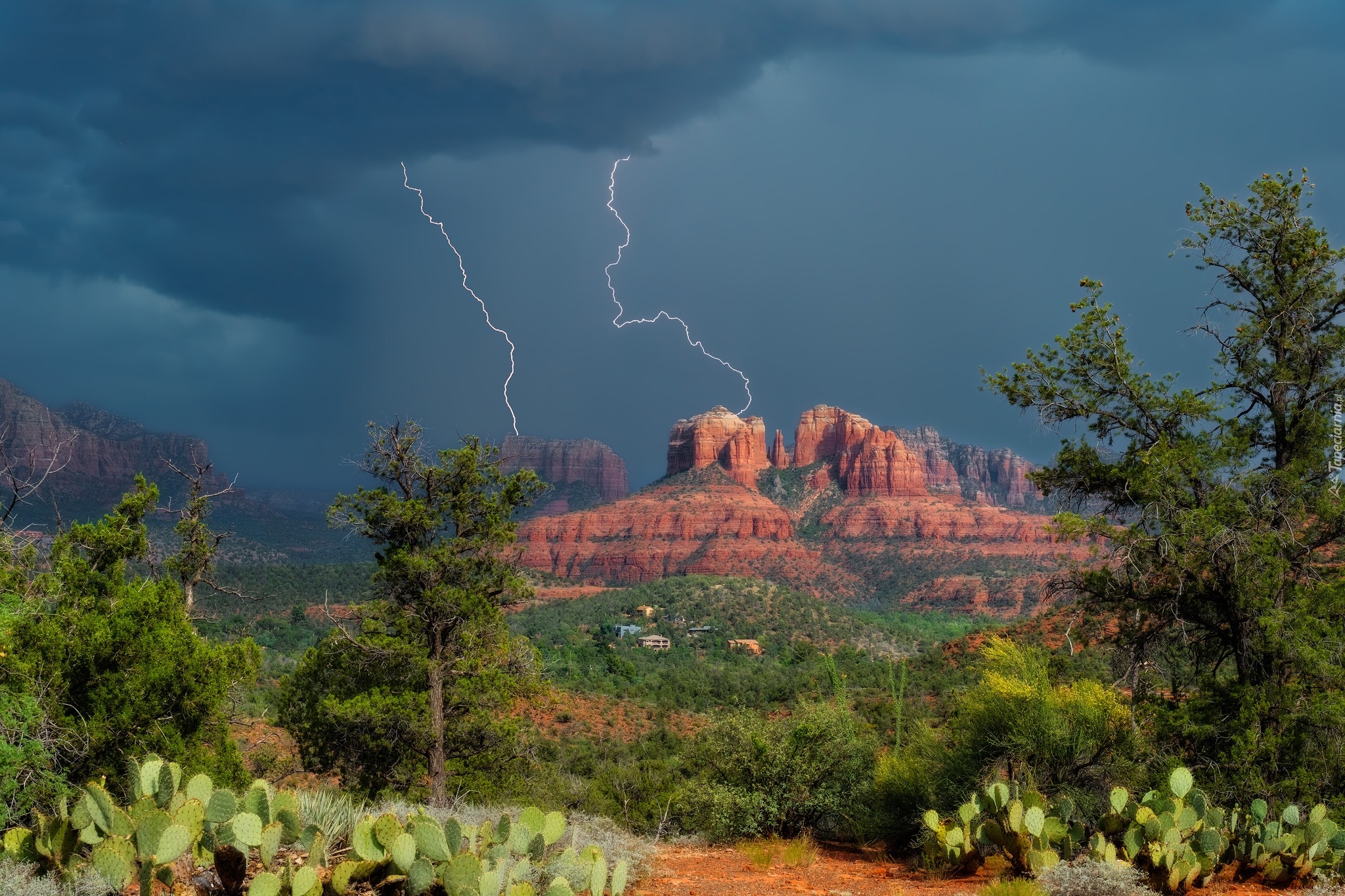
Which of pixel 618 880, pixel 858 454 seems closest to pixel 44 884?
pixel 618 880

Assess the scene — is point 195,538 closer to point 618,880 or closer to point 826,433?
point 618,880

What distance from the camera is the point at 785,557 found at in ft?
374

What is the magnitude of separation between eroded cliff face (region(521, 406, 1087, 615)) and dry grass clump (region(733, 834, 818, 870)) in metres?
78.9

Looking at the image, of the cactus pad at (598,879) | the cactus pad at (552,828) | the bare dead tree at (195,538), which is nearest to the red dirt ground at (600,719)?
the bare dead tree at (195,538)

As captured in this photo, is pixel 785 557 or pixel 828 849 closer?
pixel 828 849

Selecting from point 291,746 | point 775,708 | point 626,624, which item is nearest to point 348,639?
point 291,746

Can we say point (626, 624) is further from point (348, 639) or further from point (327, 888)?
point (327, 888)

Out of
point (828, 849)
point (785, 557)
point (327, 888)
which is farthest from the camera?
point (785, 557)

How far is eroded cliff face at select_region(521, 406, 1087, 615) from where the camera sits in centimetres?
10775

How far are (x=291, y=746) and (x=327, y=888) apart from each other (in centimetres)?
2364

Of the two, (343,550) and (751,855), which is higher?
(343,550)

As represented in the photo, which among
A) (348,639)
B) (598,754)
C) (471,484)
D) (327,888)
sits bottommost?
(598,754)

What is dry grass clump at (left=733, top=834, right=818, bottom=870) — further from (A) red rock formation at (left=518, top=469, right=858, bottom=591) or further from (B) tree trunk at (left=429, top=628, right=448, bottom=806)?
(A) red rock formation at (left=518, top=469, right=858, bottom=591)

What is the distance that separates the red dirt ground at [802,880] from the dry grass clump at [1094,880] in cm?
121
